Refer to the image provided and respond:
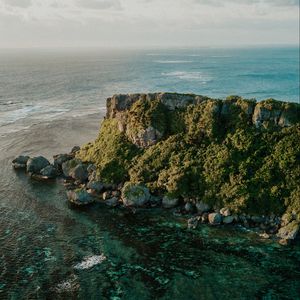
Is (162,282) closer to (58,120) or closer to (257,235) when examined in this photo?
(257,235)

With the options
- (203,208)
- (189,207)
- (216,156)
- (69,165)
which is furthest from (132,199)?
(69,165)

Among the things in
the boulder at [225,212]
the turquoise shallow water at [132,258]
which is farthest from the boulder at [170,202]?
the boulder at [225,212]

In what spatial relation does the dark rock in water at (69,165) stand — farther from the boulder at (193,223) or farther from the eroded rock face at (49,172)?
the boulder at (193,223)

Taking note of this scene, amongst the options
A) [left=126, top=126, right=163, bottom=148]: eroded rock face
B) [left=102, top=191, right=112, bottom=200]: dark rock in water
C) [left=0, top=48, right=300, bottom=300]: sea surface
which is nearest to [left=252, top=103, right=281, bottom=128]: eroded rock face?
[left=126, top=126, right=163, bottom=148]: eroded rock face

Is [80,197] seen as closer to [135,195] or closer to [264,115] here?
[135,195]

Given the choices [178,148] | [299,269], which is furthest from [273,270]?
[178,148]

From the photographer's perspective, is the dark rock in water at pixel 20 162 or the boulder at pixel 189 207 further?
the dark rock in water at pixel 20 162

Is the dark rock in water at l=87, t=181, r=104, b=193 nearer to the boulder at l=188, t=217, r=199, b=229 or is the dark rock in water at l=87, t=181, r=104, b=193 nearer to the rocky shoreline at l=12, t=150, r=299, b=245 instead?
the rocky shoreline at l=12, t=150, r=299, b=245
